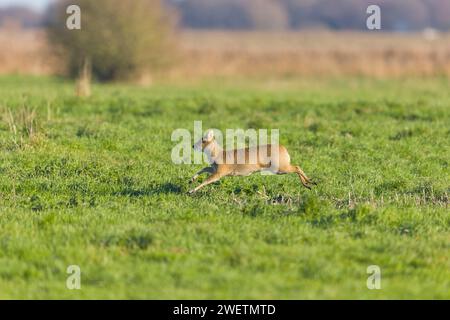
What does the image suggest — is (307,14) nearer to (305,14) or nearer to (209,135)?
(305,14)

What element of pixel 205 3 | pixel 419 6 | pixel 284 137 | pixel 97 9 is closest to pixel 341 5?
pixel 419 6

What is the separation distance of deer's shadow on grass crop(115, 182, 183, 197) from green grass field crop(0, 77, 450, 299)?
0.08 ft

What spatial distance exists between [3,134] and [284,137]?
15.6 ft

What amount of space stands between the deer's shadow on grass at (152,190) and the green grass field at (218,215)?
0.08 ft

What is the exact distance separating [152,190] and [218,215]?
1.55 metres

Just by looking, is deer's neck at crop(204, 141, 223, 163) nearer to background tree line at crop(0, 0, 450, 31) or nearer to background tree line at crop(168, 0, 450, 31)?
background tree line at crop(0, 0, 450, 31)

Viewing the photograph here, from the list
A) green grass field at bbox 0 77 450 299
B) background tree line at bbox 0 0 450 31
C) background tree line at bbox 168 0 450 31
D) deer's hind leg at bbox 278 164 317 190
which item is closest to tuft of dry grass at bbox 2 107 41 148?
green grass field at bbox 0 77 450 299

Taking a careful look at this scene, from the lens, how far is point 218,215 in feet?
29.5

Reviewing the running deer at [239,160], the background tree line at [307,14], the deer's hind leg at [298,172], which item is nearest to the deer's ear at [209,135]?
the running deer at [239,160]

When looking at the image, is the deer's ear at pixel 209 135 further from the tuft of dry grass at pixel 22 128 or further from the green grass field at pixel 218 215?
the tuft of dry grass at pixel 22 128

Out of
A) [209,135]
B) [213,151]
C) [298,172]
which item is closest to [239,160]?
[213,151]

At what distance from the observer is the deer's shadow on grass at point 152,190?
397 inches

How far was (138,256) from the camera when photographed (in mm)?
7633

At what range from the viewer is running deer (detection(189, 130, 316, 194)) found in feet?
33.1
